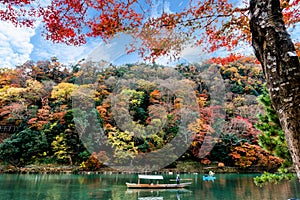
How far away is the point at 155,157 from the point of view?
18.8 metres

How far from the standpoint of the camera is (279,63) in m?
1.25

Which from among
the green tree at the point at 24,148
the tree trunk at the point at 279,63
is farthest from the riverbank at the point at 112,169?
the tree trunk at the point at 279,63

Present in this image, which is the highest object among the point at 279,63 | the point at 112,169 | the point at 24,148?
the point at 279,63

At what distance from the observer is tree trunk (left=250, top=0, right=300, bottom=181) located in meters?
1.16

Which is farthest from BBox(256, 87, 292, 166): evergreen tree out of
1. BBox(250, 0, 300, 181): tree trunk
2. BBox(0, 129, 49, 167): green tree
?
BBox(0, 129, 49, 167): green tree

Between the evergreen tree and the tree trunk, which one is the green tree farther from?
the tree trunk

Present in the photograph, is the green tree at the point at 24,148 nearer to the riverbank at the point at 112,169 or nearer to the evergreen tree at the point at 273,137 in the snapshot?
the riverbank at the point at 112,169

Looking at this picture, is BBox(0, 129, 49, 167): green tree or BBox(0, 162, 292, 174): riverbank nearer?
BBox(0, 162, 292, 174): riverbank

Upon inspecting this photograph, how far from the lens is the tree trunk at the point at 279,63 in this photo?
1.16 metres

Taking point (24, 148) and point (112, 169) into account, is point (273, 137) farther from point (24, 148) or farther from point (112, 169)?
point (24, 148)

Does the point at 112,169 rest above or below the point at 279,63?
below

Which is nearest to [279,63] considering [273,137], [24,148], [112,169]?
[273,137]

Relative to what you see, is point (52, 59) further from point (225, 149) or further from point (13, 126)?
point (225, 149)

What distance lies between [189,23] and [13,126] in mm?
22229
